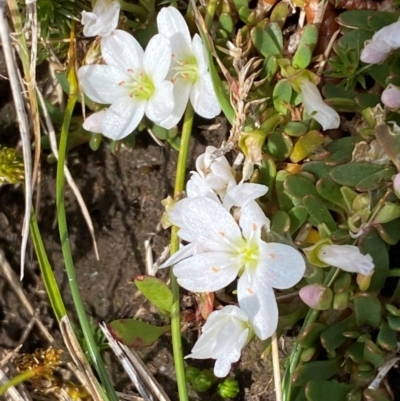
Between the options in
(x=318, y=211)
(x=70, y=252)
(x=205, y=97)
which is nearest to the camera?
(x=318, y=211)

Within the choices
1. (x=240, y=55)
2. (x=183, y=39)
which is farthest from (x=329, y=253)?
(x=183, y=39)

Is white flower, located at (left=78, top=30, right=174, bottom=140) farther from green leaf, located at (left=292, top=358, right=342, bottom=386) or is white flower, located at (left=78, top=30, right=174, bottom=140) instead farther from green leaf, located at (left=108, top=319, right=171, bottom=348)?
green leaf, located at (left=292, top=358, right=342, bottom=386)

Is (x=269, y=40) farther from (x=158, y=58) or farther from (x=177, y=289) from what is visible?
(x=177, y=289)

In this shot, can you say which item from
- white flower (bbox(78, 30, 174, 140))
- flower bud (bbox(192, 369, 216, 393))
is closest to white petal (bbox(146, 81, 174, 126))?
white flower (bbox(78, 30, 174, 140))

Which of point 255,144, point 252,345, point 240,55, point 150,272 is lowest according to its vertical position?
point 252,345

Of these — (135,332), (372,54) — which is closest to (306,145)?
(372,54)

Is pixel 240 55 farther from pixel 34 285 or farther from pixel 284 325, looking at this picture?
pixel 34 285
